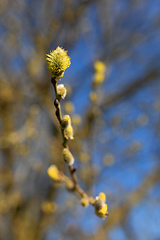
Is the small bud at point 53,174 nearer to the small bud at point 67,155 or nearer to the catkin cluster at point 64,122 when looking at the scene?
the catkin cluster at point 64,122

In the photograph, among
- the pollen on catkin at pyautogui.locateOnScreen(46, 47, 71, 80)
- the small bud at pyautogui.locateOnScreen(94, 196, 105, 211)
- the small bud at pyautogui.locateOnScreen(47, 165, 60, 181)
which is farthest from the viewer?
the small bud at pyautogui.locateOnScreen(47, 165, 60, 181)

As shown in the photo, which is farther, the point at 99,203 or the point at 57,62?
the point at 99,203

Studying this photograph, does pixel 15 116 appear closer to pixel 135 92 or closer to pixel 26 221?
pixel 26 221

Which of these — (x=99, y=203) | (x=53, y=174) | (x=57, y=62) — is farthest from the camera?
(x=53, y=174)

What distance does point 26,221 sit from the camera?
2764 mm

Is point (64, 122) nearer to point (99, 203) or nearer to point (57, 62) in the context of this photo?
point (57, 62)

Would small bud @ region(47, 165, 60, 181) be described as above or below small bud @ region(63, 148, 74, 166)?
above

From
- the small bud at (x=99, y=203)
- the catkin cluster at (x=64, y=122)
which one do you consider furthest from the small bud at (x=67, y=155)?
the small bud at (x=99, y=203)

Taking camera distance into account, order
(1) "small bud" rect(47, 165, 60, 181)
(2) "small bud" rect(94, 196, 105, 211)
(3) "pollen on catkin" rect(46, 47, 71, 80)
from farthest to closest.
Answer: (1) "small bud" rect(47, 165, 60, 181) < (2) "small bud" rect(94, 196, 105, 211) < (3) "pollen on catkin" rect(46, 47, 71, 80)

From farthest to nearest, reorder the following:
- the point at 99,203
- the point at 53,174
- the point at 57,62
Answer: the point at 53,174 < the point at 99,203 < the point at 57,62

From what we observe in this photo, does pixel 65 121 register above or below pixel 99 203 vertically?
above

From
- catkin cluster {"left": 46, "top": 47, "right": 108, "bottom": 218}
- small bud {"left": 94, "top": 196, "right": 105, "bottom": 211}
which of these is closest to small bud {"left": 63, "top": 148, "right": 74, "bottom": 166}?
catkin cluster {"left": 46, "top": 47, "right": 108, "bottom": 218}

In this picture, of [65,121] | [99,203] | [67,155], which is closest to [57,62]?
[65,121]

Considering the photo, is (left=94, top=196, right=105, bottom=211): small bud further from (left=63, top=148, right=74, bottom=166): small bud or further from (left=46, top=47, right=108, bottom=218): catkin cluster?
(left=63, top=148, right=74, bottom=166): small bud
